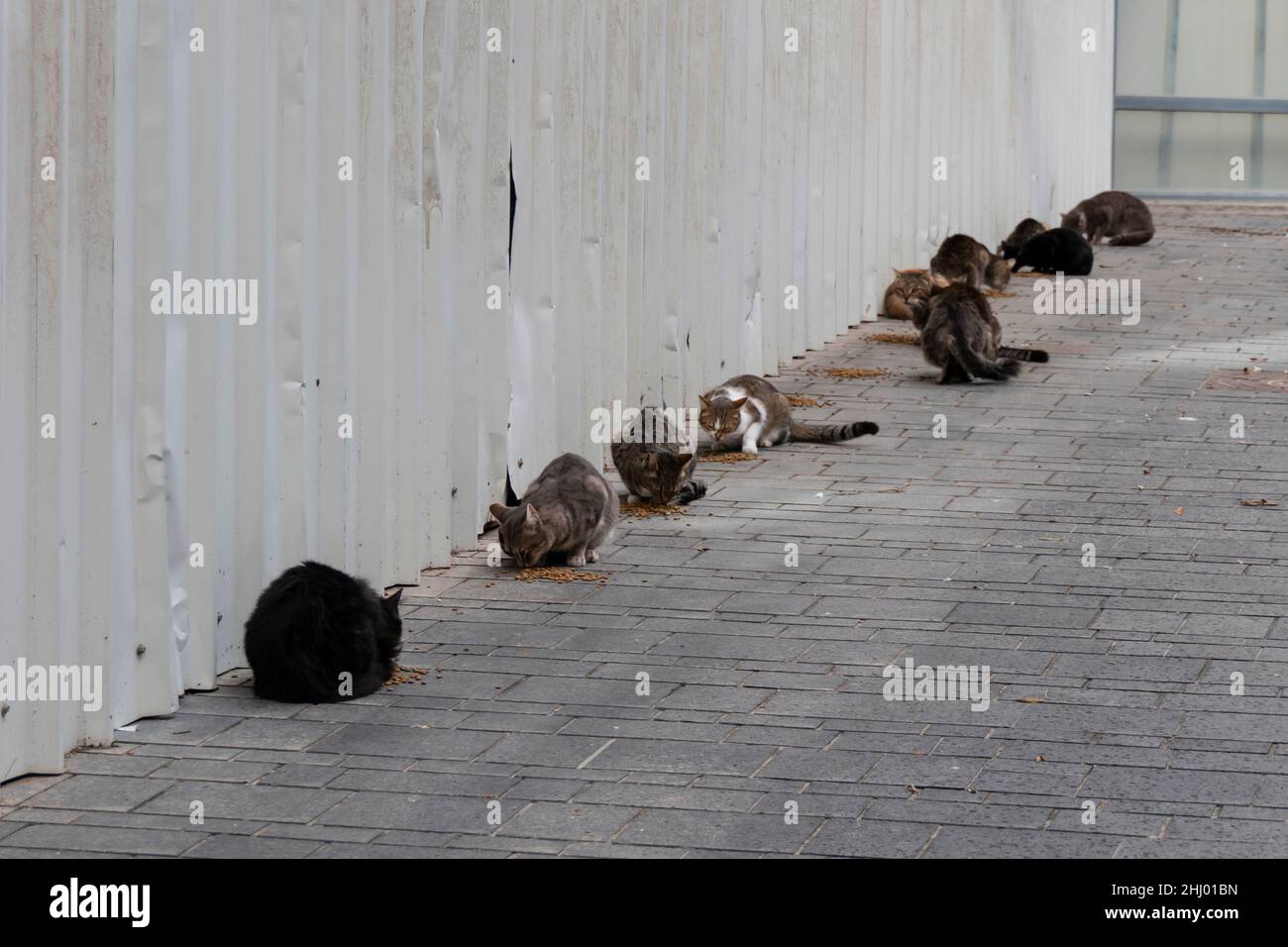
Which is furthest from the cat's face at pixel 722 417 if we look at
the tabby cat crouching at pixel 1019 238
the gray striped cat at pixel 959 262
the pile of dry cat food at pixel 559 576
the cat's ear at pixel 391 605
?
the tabby cat crouching at pixel 1019 238

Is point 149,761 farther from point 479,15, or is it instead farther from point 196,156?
point 479,15

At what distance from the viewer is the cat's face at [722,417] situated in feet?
35.8

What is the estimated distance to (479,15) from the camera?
879 centimetres

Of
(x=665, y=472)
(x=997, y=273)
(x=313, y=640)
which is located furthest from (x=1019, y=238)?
(x=313, y=640)

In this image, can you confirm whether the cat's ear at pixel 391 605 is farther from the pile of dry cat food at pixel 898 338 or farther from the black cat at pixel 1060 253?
the black cat at pixel 1060 253

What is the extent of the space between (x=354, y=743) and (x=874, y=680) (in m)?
2.03

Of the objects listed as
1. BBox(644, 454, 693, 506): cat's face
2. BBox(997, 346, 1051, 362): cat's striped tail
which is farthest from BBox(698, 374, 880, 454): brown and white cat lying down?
BBox(997, 346, 1051, 362): cat's striped tail

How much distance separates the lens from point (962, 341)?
13.1 m

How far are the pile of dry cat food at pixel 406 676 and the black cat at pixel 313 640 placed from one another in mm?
76

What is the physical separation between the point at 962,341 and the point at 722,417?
9.68 feet

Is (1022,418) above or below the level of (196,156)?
below

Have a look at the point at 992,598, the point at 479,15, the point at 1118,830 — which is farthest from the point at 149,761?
the point at 479,15
